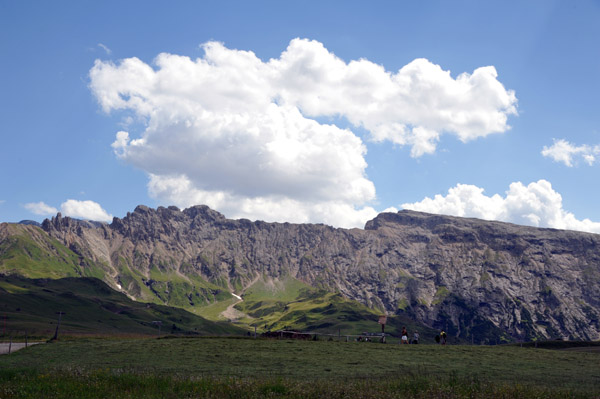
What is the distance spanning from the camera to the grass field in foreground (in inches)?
1196

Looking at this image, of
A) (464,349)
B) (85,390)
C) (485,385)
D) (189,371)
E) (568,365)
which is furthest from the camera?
(464,349)

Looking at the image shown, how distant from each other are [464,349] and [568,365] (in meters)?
13.7

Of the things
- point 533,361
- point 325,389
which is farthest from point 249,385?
point 533,361

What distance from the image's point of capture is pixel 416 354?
61375 millimetres

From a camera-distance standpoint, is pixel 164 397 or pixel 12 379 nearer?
pixel 164 397

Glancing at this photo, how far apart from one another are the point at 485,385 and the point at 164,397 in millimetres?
20946

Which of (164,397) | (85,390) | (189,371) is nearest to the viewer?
(164,397)

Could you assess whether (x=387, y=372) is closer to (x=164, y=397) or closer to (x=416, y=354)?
(x=416, y=354)

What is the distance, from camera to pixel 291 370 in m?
46.1

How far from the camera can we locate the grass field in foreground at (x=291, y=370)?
99.7 ft

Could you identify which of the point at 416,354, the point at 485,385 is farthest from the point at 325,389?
the point at 416,354

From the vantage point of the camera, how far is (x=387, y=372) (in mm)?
45000

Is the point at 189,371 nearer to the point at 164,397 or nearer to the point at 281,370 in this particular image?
the point at 281,370

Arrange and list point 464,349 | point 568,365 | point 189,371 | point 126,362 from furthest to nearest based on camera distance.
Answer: point 464,349, point 568,365, point 126,362, point 189,371
